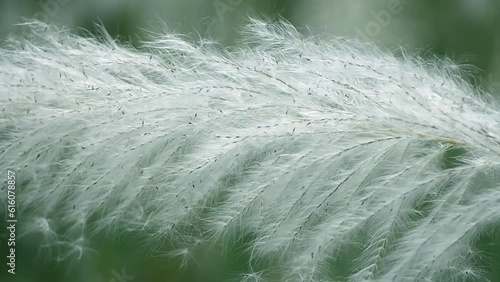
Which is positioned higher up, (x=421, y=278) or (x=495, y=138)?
(x=495, y=138)

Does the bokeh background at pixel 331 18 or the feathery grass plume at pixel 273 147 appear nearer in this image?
the feathery grass plume at pixel 273 147

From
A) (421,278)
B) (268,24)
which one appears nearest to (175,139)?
(268,24)

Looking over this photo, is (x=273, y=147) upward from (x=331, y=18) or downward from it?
downward

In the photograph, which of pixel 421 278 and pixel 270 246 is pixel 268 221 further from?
pixel 421 278

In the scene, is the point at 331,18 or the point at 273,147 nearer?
the point at 273,147

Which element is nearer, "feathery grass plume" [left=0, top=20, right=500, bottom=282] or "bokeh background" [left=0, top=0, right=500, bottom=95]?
"feathery grass plume" [left=0, top=20, right=500, bottom=282]
